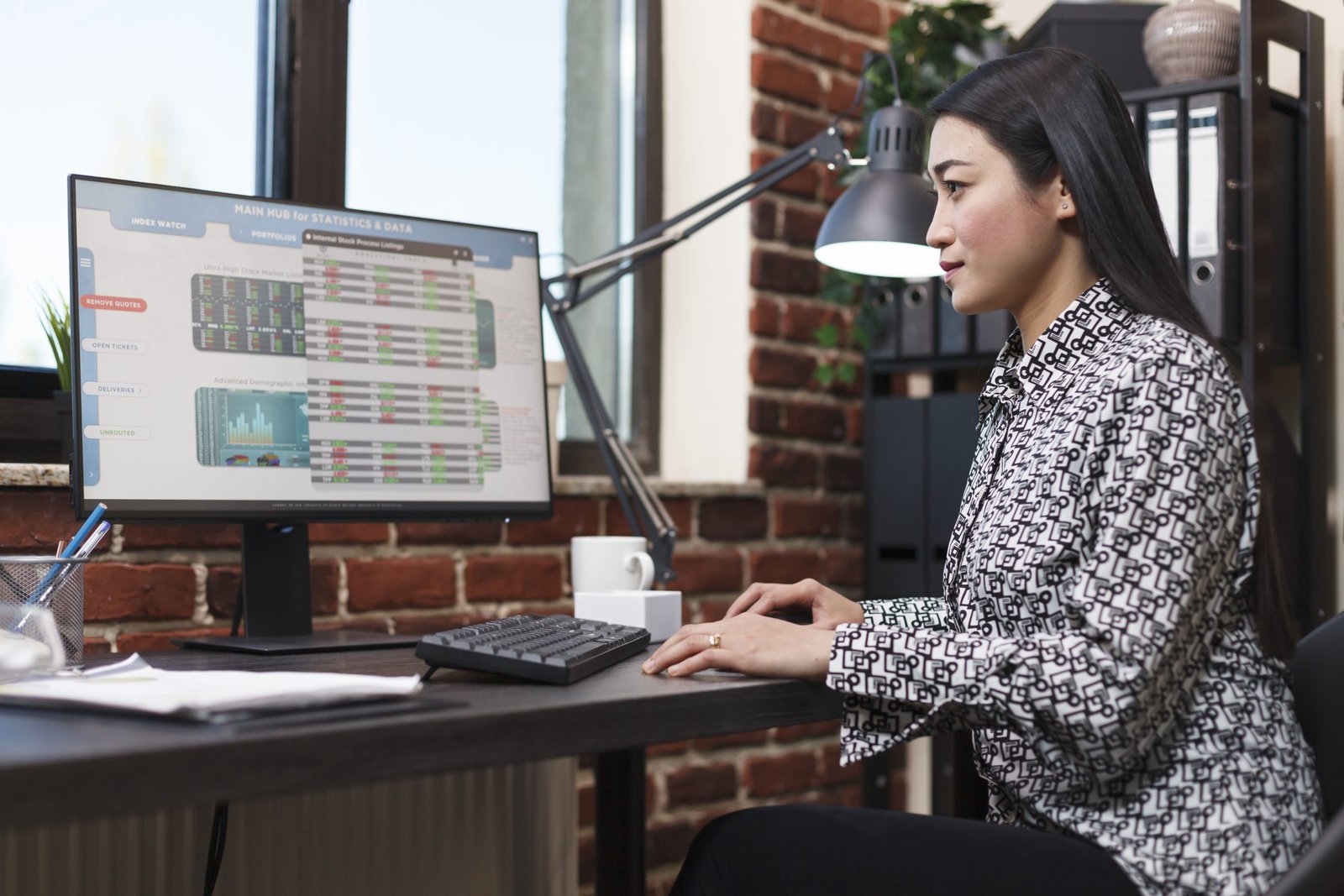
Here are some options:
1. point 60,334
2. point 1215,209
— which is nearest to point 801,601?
point 60,334

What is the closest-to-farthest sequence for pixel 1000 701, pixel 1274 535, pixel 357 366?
pixel 1000 701 → pixel 1274 535 → pixel 357 366

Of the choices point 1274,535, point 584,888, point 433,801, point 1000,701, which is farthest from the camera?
point 584,888

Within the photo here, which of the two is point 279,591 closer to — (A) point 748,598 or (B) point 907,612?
(A) point 748,598

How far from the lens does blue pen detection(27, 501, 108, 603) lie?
1.04 m

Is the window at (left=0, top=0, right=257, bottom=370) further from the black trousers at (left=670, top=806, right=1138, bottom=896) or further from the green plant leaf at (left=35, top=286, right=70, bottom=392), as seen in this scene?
the black trousers at (left=670, top=806, right=1138, bottom=896)

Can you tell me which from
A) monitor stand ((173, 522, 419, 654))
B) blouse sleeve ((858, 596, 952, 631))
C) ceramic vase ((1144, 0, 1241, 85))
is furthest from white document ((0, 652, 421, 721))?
ceramic vase ((1144, 0, 1241, 85))

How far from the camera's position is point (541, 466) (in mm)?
1519

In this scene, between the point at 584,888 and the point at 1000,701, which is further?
the point at 584,888

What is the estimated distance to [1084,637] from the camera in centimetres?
94

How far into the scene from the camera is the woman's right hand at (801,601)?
1.32 m

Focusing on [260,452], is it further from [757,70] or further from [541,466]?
[757,70]

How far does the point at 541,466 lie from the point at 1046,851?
0.74m

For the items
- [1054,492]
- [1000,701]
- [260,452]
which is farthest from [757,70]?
[1000,701]

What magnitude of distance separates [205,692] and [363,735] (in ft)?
0.41
